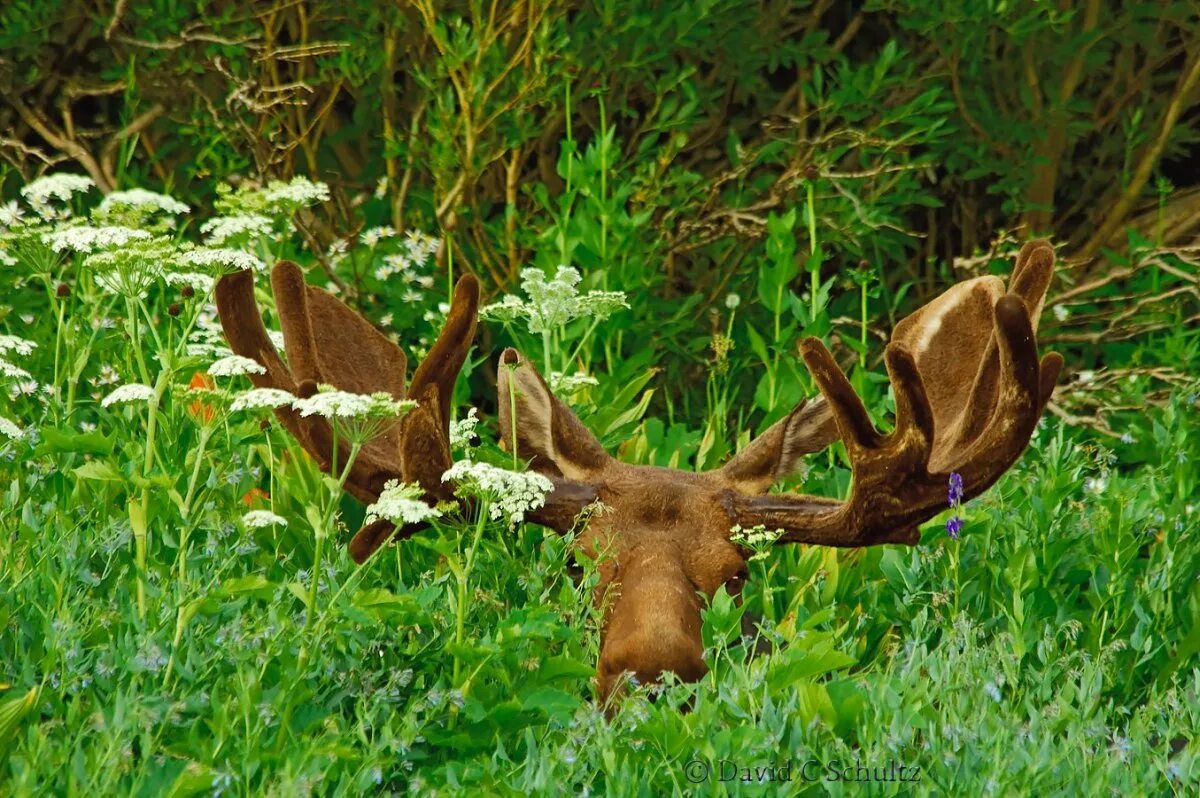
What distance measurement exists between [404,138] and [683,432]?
180 cm

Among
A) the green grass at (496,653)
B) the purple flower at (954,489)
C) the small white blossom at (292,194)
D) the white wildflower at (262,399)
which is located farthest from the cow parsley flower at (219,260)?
the purple flower at (954,489)

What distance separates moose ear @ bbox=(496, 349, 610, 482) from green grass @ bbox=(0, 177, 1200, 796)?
20 cm

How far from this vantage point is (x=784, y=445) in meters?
3.51

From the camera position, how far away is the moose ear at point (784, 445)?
138 inches

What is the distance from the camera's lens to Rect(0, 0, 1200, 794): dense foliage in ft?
8.67

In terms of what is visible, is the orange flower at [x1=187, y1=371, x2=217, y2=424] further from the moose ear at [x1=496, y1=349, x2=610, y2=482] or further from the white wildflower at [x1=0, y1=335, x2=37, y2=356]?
the moose ear at [x1=496, y1=349, x2=610, y2=482]

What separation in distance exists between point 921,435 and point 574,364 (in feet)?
6.64

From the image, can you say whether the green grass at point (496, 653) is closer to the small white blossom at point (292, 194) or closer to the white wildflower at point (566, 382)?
the white wildflower at point (566, 382)

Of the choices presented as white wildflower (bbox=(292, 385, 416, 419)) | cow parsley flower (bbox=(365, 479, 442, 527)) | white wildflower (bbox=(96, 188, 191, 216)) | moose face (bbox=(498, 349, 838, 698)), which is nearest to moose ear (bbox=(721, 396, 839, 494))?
moose face (bbox=(498, 349, 838, 698))

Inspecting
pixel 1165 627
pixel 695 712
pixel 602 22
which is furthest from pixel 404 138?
pixel 695 712

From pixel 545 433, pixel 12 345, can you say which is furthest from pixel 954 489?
pixel 12 345

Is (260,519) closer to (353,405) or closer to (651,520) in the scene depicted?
(353,405)

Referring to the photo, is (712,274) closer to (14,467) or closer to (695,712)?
(14,467)

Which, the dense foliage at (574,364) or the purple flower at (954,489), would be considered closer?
the dense foliage at (574,364)
